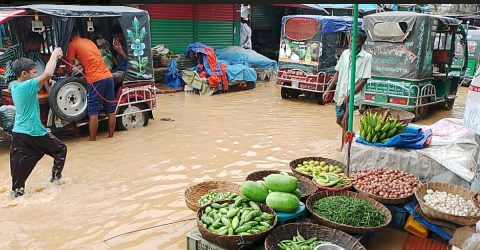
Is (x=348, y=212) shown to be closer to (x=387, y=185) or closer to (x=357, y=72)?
(x=387, y=185)

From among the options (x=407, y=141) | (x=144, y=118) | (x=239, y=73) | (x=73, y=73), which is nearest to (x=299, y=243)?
(x=407, y=141)

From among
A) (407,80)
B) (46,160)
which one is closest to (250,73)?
(407,80)

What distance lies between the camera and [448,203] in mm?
3738

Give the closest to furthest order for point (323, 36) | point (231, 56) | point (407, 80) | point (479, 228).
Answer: point (479, 228), point (407, 80), point (323, 36), point (231, 56)

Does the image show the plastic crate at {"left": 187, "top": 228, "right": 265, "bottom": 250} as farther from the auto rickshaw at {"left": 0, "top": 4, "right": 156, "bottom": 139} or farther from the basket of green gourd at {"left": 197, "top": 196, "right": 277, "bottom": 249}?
the auto rickshaw at {"left": 0, "top": 4, "right": 156, "bottom": 139}

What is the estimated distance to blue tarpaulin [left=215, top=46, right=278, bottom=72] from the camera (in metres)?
14.0

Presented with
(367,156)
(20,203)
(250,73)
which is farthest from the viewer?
(250,73)

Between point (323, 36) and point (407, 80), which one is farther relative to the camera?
point (323, 36)

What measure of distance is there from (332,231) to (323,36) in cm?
800

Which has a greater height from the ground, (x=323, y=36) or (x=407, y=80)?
(x=323, y=36)

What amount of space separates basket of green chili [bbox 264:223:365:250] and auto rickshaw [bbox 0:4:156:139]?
4.42 m

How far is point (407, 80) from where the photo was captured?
8.77 m

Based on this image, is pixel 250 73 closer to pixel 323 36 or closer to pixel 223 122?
pixel 323 36

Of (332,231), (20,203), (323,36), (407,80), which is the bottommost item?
(20,203)
